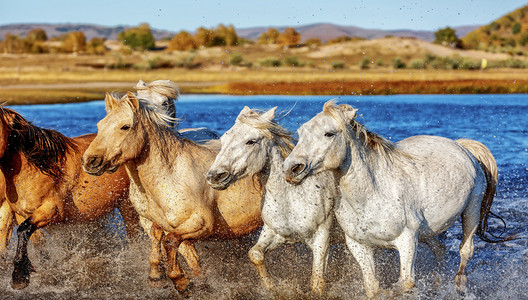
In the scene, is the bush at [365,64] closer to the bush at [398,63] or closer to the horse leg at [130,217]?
the bush at [398,63]

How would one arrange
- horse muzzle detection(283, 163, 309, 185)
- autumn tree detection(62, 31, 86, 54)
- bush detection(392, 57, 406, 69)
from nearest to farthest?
horse muzzle detection(283, 163, 309, 185) → bush detection(392, 57, 406, 69) → autumn tree detection(62, 31, 86, 54)

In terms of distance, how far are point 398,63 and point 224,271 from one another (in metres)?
38.7

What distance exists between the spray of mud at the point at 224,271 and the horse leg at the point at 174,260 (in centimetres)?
36

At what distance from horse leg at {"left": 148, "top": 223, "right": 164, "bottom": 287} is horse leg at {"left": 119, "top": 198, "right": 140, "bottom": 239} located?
134 cm

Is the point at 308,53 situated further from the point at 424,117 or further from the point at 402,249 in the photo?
the point at 402,249

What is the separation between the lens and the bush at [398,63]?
4197cm

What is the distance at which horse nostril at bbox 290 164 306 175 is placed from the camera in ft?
14.2

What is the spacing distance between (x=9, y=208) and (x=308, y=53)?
155ft

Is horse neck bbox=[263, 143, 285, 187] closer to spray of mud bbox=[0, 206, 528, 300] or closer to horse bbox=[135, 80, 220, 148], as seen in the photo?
spray of mud bbox=[0, 206, 528, 300]

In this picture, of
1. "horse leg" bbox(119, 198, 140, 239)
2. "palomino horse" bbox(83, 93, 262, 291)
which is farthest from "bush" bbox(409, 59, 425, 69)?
"palomino horse" bbox(83, 93, 262, 291)

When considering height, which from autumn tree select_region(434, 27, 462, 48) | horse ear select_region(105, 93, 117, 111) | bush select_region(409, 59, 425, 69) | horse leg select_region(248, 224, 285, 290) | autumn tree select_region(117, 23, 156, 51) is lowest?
autumn tree select_region(117, 23, 156, 51)

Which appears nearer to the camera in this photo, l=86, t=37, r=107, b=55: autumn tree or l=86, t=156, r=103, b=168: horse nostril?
l=86, t=156, r=103, b=168: horse nostril

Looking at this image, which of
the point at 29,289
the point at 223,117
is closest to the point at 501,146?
the point at 223,117

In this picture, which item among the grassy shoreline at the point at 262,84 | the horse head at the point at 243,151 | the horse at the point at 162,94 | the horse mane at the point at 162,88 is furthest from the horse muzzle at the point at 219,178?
the grassy shoreline at the point at 262,84
